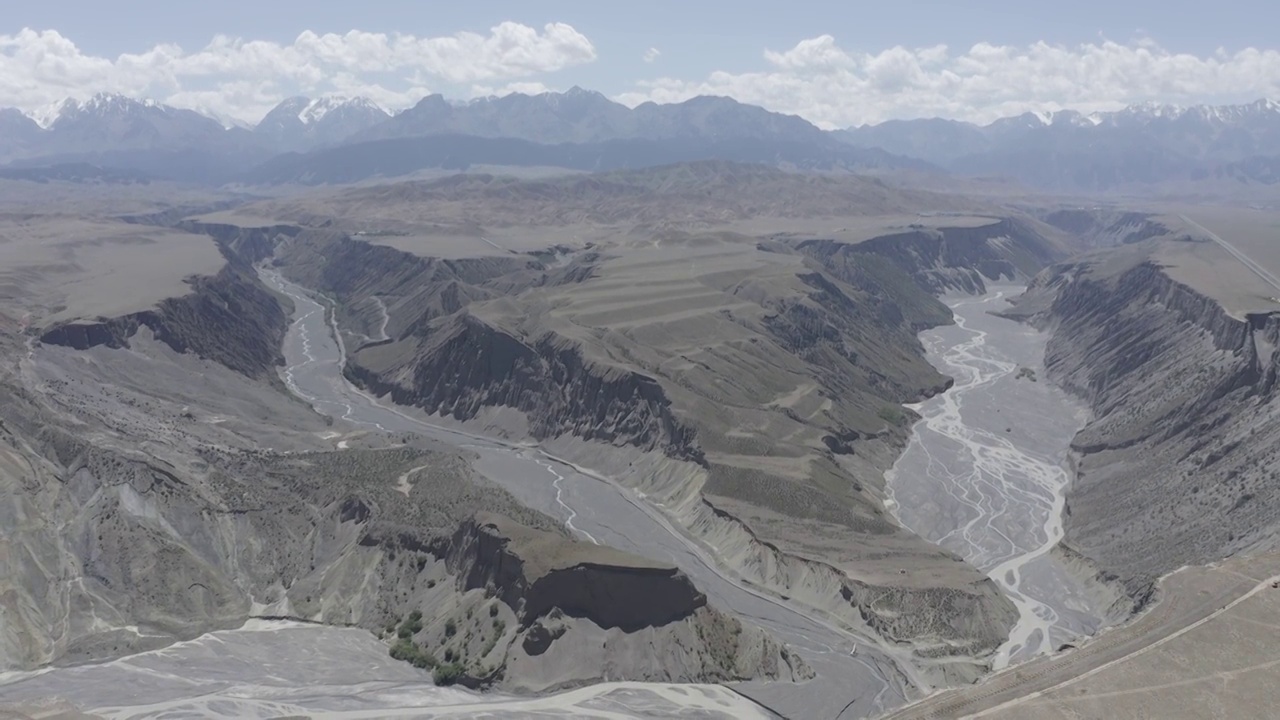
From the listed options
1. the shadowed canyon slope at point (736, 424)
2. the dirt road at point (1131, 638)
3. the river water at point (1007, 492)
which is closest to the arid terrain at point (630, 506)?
the dirt road at point (1131, 638)

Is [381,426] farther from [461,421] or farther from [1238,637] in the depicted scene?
[1238,637]

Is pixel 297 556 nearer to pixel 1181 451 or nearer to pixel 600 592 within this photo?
pixel 600 592

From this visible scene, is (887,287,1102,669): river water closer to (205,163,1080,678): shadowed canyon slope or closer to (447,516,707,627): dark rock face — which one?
(205,163,1080,678): shadowed canyon slope

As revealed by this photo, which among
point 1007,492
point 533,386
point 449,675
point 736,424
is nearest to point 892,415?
point 1007,492

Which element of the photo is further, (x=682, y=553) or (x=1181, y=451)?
(x=1181, y=451)

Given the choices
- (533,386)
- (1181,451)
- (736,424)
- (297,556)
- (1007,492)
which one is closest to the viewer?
(297,556)

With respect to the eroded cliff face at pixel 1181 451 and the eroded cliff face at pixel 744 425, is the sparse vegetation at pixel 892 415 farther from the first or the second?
the eroded cliff face at pixel 1181 451
